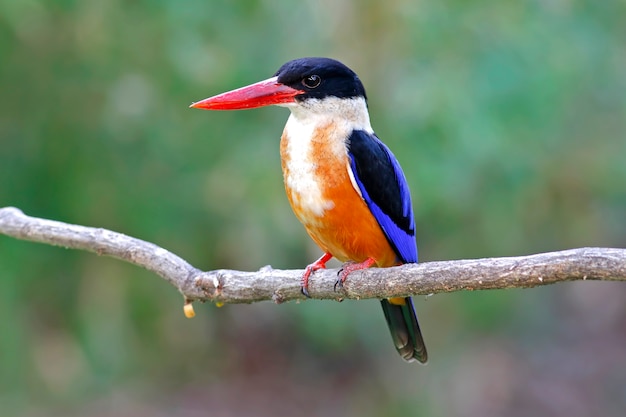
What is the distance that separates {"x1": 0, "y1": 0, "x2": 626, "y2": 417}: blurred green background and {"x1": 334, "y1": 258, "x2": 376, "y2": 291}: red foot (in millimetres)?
1353

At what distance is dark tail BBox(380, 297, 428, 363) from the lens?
3.31 metres

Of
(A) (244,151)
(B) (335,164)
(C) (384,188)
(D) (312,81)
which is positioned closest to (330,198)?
(B) (335,164)

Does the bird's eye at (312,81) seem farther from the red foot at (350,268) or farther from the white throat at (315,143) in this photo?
the red foot at (350,268)

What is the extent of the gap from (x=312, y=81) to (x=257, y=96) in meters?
0.20

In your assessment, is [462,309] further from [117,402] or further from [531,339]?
[117,402]

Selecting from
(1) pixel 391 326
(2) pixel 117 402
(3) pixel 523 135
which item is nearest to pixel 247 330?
(2) pixel 117 402

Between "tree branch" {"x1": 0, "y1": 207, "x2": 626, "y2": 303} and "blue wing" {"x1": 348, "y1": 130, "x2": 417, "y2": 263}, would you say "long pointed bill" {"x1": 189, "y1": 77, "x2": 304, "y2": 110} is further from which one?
"tree branch" {"x1": 0, "y1": 207, "x2": 626, "y2": 303}

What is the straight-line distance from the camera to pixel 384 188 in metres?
3.14

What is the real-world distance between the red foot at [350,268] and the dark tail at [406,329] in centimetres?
25

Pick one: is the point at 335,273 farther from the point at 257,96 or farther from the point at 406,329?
the point at 257,96

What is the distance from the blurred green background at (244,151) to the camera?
174 inches

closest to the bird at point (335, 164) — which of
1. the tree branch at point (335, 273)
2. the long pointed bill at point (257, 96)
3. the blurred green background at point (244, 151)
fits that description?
the long pointed bill at point (257, 96)

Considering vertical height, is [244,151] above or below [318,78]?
above

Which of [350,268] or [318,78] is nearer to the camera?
[350,268]
